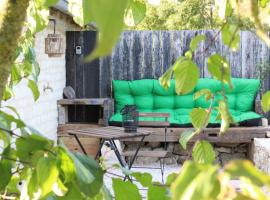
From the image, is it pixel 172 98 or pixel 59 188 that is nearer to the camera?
pixel 59 188

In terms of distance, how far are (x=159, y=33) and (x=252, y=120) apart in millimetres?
1886

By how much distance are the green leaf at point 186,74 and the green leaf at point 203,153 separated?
0.53 feet

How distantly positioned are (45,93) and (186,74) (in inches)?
250

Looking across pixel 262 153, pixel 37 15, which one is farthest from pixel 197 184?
pixel 262 153

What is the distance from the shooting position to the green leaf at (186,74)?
0.64 meters

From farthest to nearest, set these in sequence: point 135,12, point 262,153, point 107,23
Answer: point 262,153, point 135,12, point 107,23

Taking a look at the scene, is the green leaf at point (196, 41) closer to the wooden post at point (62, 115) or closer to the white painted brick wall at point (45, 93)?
the white painted brick wall at point (45, 93)

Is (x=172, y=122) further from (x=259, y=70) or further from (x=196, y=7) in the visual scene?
(x=196, y=7)

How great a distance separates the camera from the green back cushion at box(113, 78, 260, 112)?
7.73 metres

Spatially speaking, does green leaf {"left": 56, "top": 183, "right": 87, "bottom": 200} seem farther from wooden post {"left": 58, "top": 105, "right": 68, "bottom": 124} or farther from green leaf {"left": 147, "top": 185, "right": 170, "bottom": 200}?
wooden post {"left": 58, "top": 105, "right": 68, "bottom": 124}

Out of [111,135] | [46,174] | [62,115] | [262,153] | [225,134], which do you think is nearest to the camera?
[46,174]

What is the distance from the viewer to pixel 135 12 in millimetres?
940

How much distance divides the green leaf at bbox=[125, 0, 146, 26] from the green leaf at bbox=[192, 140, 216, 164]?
0.26m

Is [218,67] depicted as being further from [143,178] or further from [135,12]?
[135,12]
